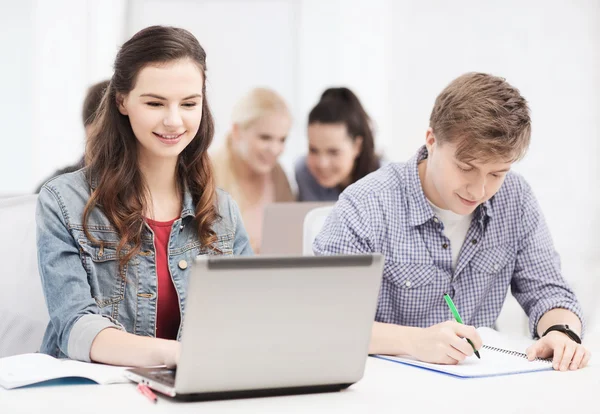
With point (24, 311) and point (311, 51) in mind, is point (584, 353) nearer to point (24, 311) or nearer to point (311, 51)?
point (24, 311)

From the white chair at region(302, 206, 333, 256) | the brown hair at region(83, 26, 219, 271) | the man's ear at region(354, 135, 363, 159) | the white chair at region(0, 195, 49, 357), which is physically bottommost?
the white chair at region(0, 195, 49, 357)

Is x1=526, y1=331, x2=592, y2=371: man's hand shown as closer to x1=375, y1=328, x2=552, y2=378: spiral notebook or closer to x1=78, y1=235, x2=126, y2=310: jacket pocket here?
x1=375, y1=328, x2=552, y2=378: spiral notebook

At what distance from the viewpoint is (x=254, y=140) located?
3.53 metres

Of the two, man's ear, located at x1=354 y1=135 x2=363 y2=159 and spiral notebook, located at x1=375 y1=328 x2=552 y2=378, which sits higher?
man's ear, located at x1=354 y1=135 x2=363 y2=159

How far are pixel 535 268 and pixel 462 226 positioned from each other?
0.62 ft

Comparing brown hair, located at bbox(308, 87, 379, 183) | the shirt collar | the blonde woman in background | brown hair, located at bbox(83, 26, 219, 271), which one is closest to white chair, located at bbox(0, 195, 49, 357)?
brown hair, located at bbox(83, 26, 219, 271)

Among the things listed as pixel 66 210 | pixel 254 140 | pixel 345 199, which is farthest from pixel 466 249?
pixel 254 140

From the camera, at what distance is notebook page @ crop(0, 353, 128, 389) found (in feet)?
3.69

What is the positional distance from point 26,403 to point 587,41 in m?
2.99

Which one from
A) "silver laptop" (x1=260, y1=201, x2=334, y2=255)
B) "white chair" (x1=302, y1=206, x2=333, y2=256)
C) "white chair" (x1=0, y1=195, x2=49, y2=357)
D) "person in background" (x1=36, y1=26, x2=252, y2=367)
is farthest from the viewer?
"silver laptop" (x1=260, y1=201, x2=334, y2=255)

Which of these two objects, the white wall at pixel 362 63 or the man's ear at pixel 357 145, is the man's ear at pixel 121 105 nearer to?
the man's ear at pixel 357 145

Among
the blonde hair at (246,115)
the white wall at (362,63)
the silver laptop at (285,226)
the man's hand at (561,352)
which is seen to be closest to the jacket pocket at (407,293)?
the man's hand at (561,352)

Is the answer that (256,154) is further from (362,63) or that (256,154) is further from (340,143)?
(362,63)

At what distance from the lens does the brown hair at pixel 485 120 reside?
155 cm
